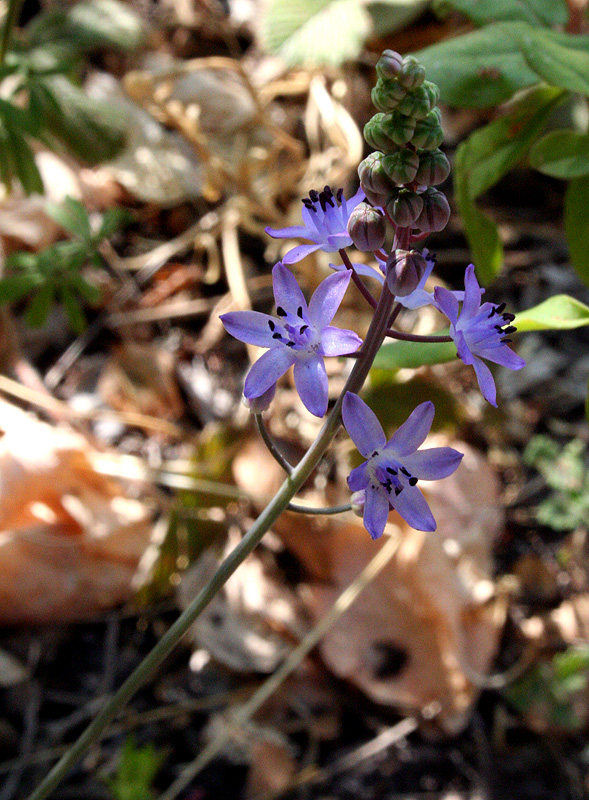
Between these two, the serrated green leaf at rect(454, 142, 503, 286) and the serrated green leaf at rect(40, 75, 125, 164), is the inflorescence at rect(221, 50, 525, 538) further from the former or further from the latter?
the serrated green leaf at rect(40, 75, 125, 164)

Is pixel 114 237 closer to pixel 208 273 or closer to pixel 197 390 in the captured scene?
pixel 208 273

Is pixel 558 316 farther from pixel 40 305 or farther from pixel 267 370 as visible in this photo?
pixel 40 305

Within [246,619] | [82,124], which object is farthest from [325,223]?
[246,619]

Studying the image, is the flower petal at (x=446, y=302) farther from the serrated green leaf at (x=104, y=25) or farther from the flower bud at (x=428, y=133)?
the serrated green leaf at (x=104, y=25)

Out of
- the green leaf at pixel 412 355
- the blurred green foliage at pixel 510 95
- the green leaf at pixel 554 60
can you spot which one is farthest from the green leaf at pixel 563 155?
the green leaf at pixel 412 355

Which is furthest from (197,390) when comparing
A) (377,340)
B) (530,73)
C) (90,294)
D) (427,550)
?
(377,340)

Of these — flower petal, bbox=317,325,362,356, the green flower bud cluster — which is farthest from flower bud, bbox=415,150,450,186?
flower petal, bbox=317,325,362,356
